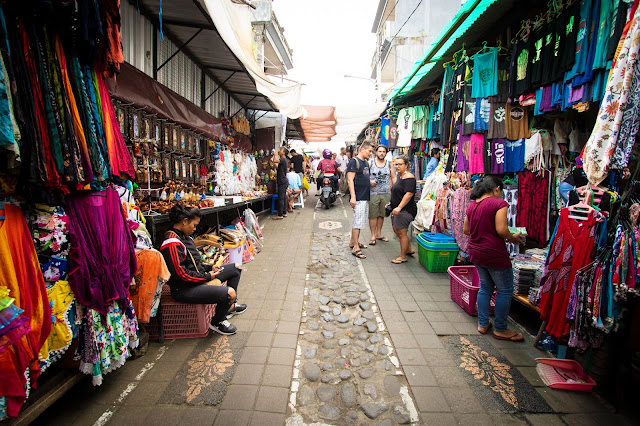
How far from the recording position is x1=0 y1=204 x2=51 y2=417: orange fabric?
1.64 meters

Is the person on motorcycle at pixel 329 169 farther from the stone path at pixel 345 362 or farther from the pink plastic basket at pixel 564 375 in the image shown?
the pink plastic basket at pixel 564 375

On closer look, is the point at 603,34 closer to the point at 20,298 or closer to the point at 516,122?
the point at 516,122

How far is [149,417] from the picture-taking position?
7.29 ft

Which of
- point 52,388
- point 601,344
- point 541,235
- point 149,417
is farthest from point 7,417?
point 541,235

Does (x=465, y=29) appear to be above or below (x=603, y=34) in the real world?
above

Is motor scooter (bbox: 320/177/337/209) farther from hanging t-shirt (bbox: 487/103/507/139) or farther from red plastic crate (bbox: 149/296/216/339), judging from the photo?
red plastic crate (bbox: 149/296/216/339)

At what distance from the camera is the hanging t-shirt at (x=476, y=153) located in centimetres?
488

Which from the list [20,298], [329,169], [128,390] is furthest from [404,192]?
[329,169]

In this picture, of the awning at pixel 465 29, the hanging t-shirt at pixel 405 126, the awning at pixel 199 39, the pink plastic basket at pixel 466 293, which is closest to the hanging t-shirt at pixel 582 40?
the awning at pixel 465 29

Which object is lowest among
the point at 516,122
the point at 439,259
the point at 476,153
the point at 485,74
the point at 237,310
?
the point at 237,310

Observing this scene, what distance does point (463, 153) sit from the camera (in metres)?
5.20

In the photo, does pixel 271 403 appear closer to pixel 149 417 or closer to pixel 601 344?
pixel 149 417

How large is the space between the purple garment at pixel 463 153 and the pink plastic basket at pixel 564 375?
10.7 feet

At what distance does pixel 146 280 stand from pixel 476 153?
4926 millimetres
